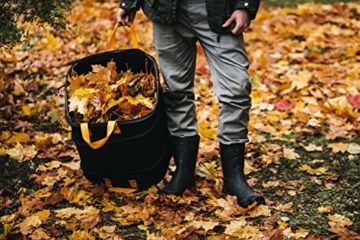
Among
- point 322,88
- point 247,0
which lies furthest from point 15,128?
point 322,88

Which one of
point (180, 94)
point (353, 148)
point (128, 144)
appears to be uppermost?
point (180, 94)

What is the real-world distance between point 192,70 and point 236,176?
0.66 metres

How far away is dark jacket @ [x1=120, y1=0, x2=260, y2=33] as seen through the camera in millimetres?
2916

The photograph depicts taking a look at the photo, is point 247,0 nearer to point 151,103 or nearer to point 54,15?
point 151,103

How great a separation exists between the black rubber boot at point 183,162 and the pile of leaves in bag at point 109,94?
Answer: 33 centimetres

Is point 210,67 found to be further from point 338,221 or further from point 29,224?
point 29,224

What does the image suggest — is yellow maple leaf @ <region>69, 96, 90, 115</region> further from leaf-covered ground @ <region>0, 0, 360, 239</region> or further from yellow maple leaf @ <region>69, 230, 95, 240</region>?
yellow maple leaf @ <region>69, 230, 95, 240</region>

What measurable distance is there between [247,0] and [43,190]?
162 centimetres

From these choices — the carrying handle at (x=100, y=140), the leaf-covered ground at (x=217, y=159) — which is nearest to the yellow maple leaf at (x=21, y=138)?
the leaf-covered ground at (x=217, y=159)

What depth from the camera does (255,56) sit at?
18.8ft

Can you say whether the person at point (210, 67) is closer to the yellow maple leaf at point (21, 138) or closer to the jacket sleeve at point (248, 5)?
the jacket sleeve at point (248, 5)

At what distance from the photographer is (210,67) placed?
125 inches

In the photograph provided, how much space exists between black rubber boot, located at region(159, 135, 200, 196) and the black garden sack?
8cm

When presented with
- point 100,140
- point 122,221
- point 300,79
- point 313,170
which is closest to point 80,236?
point 122,221
